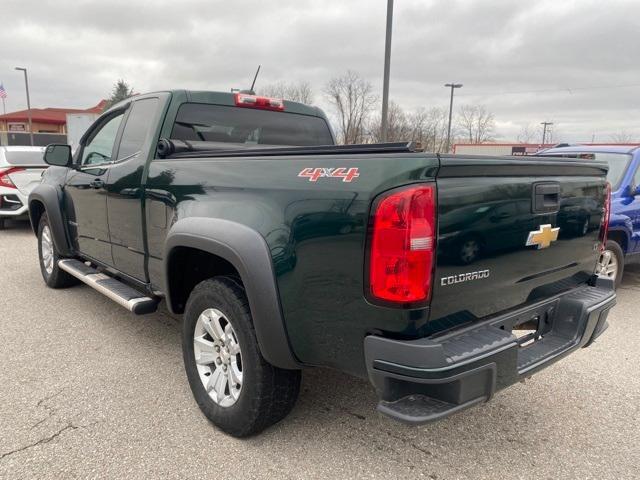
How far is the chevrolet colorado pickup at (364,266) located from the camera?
1.93m

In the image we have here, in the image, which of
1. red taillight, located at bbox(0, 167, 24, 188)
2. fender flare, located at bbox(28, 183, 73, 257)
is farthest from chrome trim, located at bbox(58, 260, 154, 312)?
red taillight, located at bbox(0, 167, 24, 188)

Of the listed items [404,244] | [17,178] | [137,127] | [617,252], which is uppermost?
[137,127]

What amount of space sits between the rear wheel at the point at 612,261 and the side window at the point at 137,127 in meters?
4.57

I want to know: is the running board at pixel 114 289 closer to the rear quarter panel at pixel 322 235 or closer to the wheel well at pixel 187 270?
the wheel well at pixel 187 270

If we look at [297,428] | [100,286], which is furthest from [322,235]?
[100,286]

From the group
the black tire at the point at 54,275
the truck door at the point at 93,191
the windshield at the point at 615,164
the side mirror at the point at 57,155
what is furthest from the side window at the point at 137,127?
the windshield at the point at 615,164

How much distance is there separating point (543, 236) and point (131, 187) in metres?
2.62

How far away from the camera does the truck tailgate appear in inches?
78.6

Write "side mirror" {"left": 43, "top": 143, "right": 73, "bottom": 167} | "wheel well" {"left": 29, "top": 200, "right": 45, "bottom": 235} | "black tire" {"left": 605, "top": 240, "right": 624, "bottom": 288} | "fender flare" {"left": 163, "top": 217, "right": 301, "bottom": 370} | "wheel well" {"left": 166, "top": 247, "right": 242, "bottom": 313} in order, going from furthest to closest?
1. "wheel well" {"left": 29, "top": 200, "right": 45, "bottom": 235}
2. "black tire" {"left": 605, "top": 240, "right": 624, "bottom": 288}
3. "side mirror" {"left": 43, "top": 143, "right": 73, "bottom": 167}
4. "wheel well" {"left": 166, "top": 247, "right": 242, "bottom": 313}
5. "fender flare" {"left": 163, "top": 217, "right": 301, "bottom": 370}

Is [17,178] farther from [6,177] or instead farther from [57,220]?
[57,220]

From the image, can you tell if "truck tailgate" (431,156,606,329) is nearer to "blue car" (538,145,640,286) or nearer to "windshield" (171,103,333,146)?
"windshield" (171,103,333,146)

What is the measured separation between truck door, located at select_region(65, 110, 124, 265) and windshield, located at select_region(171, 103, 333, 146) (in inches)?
31.7

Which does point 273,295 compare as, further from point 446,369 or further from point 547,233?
point 547,233

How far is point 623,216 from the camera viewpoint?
5254 mm
